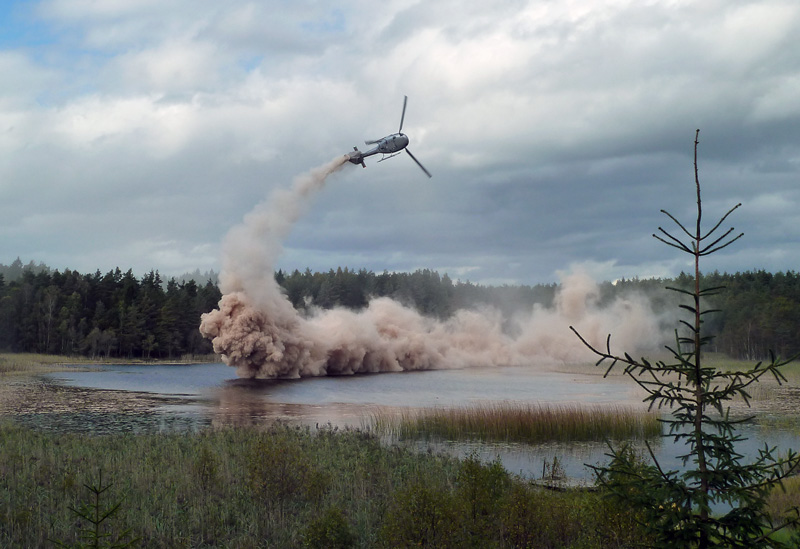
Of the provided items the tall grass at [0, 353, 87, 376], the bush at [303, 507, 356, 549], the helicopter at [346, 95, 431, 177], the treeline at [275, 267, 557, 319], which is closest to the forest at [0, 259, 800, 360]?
the tall grass at [0, 353, 87, 376]

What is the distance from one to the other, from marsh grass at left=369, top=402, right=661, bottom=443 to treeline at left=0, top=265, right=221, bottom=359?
80.5 metres

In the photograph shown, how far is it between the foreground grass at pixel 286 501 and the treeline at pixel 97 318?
85.1m

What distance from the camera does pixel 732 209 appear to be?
629 cm

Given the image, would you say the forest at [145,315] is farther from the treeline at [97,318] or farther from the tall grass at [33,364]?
the tall grass at [33,364]

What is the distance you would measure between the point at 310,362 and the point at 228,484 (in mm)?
56267

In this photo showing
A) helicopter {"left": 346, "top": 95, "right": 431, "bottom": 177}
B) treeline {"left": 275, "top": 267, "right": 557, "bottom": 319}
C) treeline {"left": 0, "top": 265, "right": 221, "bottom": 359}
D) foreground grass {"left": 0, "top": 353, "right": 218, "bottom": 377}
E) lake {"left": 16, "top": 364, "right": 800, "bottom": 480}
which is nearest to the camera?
lake {"left": 16, "top": 364, "right": 800, "bottom": 480}

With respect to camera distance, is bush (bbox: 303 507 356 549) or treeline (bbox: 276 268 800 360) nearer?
bush (bbox: 303 507 356 549)

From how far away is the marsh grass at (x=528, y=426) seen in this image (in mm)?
28547

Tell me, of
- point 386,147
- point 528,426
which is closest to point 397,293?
point 386,147

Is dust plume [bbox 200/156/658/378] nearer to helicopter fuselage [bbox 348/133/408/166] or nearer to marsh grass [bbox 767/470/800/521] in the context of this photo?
helicopter fuselage [bbox 348/133/408/166]

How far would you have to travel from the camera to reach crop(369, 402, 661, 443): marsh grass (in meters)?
28.5

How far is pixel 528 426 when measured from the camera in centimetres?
2897

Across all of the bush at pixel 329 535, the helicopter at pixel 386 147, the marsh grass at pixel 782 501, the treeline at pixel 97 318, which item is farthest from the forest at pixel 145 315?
the bush at pixel 329 535

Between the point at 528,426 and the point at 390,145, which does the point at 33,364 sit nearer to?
the point at 390,145
